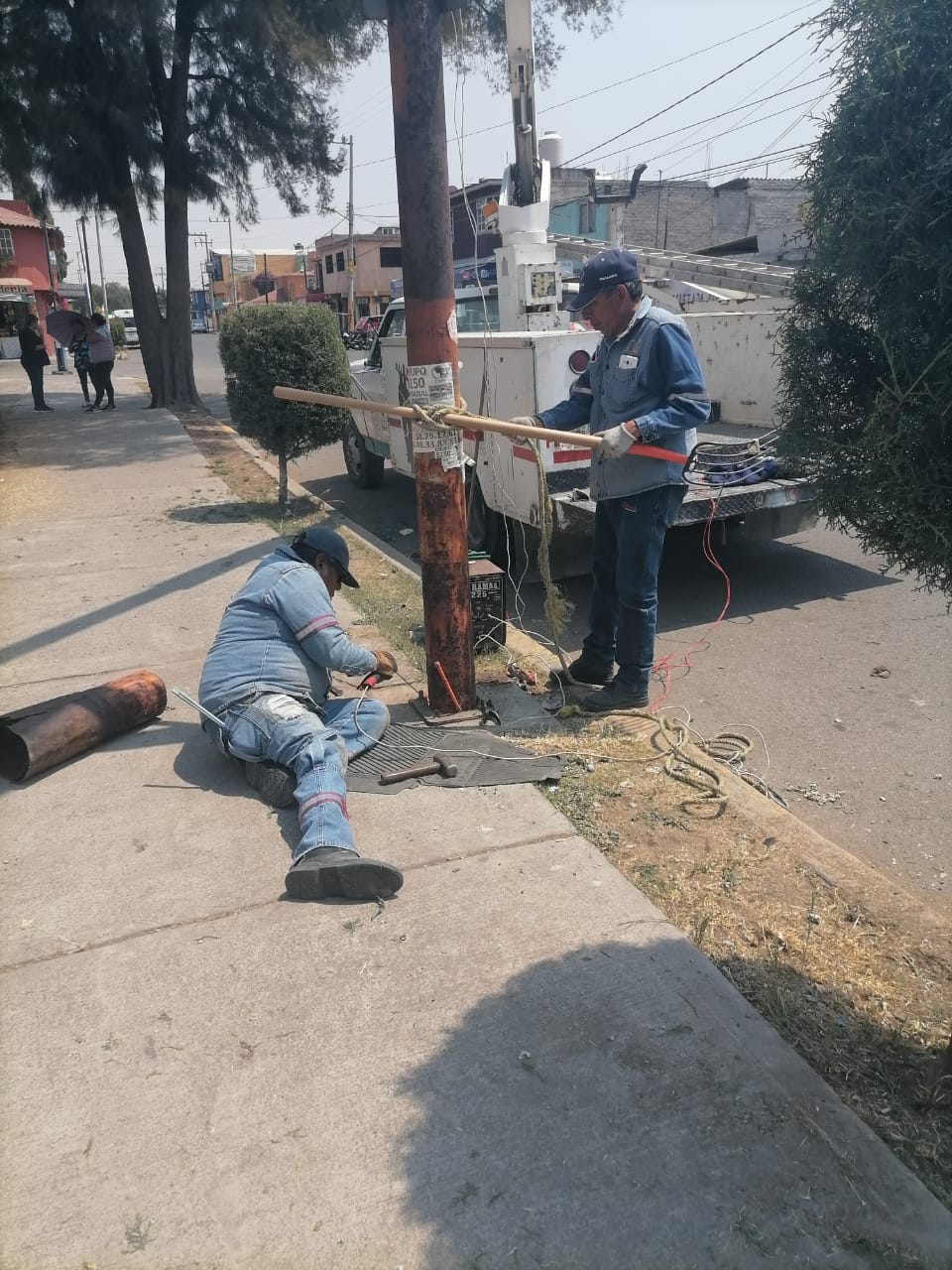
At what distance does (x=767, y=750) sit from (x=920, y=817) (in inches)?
32.0

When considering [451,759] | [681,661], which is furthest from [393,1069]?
[681,661]

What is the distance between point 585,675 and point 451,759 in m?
1.26

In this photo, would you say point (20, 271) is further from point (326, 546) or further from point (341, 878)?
point (341, 878)

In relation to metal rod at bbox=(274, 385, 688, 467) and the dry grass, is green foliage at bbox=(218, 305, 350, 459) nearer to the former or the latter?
metal rod at bbox=(274, 385, 688, 467)

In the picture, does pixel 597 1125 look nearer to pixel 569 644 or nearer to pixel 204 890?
pixel 204 890

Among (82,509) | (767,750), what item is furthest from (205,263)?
(767,750)

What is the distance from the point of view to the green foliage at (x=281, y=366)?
350 inches

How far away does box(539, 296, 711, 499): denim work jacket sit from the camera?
14.4 feet

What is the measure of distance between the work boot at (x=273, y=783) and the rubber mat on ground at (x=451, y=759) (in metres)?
0.33

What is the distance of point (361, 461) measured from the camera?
11.3 m

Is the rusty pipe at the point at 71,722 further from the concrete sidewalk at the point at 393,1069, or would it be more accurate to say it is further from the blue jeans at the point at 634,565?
the blue jeans at the point at 634,565

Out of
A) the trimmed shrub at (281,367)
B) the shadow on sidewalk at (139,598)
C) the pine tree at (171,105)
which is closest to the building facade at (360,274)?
the pine tree at (171,105)

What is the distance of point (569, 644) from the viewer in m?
6.27

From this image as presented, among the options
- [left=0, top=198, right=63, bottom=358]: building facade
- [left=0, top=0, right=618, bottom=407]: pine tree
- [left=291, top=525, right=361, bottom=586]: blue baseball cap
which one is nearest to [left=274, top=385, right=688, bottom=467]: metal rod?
[left=291, top=525, right=361, bottom=586]: blue baseball cap
